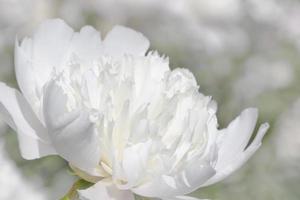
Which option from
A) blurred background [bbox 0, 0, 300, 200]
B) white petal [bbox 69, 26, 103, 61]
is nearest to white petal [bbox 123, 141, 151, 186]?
white petal [bbox 69, 26, 103, 61]

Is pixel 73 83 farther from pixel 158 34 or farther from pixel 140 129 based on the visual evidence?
pixel 158 34

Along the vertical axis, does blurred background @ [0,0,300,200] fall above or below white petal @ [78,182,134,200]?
below

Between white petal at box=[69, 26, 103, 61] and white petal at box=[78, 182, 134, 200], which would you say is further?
white petal at box=[69, 26, 103, 61]

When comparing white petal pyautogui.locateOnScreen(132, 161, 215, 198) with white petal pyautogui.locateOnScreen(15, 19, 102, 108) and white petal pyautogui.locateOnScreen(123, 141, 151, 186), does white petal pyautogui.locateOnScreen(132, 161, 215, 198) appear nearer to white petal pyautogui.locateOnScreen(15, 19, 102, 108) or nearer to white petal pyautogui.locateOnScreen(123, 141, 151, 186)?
white petal pyautogui.locateOnScreen(123, 141, 151, 186)

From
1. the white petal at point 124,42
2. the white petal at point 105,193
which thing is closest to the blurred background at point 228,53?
the white petal at point 124,42

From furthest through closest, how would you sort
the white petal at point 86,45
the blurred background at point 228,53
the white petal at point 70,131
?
the blurred background at point 228,53 → the white petal at point 86,45 → the white petal at point 70,131

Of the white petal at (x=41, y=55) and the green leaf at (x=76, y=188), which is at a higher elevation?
the white petal at (x=41, y=55)

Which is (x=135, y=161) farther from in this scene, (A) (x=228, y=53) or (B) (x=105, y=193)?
(A) (x=228, y=53)

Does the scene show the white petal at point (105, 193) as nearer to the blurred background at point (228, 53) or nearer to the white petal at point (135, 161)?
the white petal at point (135, 161)
